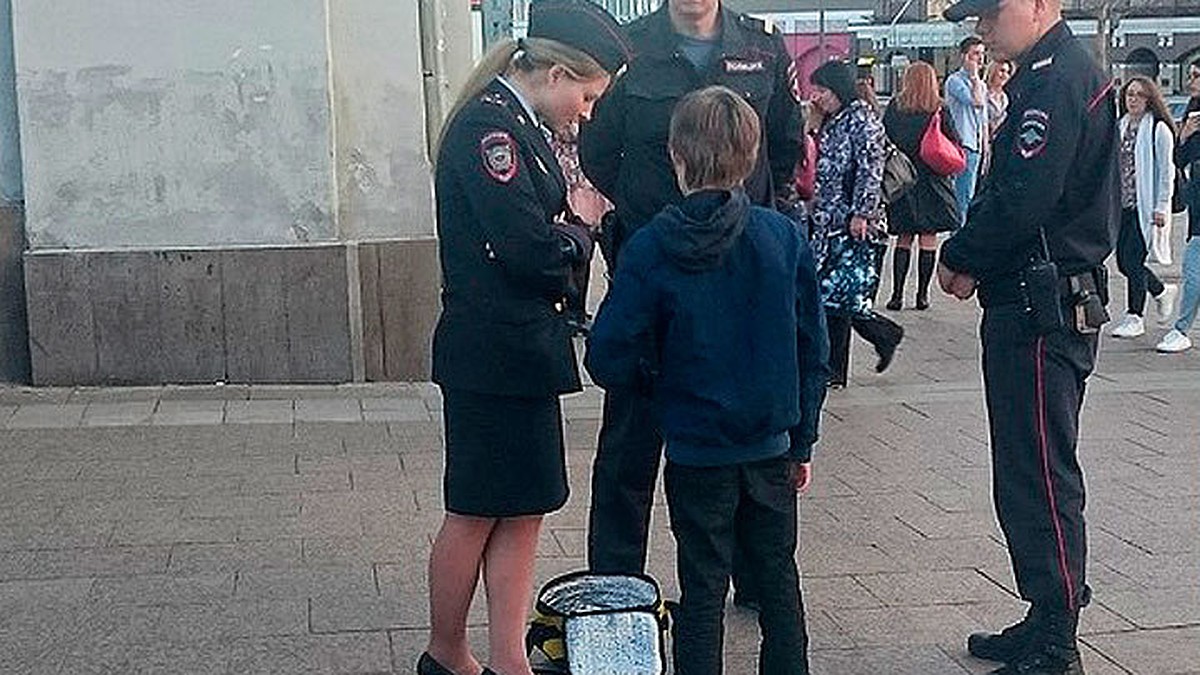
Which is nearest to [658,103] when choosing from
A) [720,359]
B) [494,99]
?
[494,99]

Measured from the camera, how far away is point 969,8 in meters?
4.75

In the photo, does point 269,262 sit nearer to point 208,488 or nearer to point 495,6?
point 208,488

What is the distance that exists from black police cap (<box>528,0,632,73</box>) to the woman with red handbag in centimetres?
768

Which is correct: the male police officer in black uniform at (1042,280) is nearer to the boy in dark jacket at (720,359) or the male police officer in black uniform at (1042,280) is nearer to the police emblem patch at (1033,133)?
the police emblem patch at (1033,133)

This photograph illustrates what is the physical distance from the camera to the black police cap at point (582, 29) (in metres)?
4.37

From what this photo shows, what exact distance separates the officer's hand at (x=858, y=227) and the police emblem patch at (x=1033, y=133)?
4460mm

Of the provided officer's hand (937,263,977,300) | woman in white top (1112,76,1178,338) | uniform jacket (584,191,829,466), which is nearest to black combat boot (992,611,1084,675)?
officer's hand (937,263,977,300)

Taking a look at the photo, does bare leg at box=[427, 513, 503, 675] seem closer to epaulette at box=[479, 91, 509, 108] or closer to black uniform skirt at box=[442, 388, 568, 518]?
black uniform skirt at box=[442, 388, 568, 518]

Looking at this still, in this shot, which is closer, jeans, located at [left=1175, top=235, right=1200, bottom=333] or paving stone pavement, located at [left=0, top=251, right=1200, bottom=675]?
paving stone pavement, located at [left=0, top=251, right=1200, bottom=675]

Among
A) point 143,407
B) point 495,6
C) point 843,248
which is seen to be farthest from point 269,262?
point 495,6

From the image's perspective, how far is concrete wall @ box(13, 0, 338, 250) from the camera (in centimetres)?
877

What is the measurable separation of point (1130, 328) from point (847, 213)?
2.98 m

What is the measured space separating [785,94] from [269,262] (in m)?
4.31

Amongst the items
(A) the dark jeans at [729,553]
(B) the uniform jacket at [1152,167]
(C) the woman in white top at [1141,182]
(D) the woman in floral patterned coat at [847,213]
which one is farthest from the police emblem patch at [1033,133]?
(B) the uniform jacket at [1152,167]
